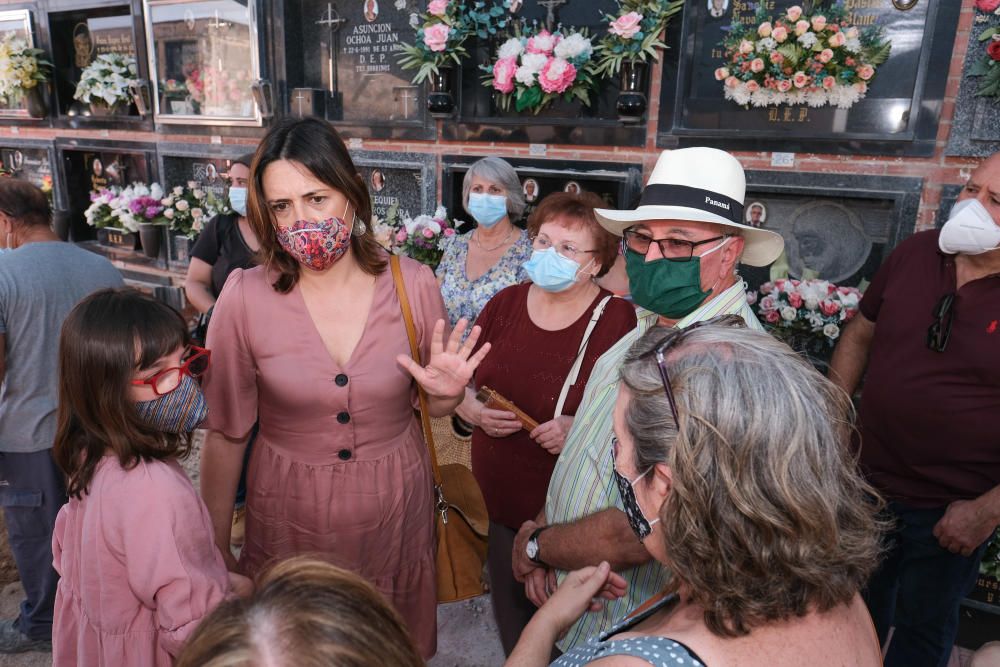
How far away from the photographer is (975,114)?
10.9ft

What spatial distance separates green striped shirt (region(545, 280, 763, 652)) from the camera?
5.26ft

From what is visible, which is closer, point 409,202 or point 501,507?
point 501,507

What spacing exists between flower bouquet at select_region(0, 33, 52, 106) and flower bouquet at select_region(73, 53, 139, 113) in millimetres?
725

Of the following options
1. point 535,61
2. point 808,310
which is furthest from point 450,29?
point 808,310

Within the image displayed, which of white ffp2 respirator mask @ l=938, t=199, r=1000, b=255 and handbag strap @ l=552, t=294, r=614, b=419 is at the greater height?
white ffp2 respirator mask @ l=938, t=199, r=1000, b=255

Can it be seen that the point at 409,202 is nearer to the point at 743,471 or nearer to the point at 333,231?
the point at 333,231

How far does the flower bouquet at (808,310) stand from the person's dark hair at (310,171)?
2.54 meters

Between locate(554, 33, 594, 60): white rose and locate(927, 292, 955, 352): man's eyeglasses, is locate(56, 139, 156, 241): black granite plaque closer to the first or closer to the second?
locate(554, 33, 594, 60): white rose

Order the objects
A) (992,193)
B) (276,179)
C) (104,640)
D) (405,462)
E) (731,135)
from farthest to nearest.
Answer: (731,135), (992,193), (405,462), (276,179), (104,640)

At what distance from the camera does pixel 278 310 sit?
1807 millimetres

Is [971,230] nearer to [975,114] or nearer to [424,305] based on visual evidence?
[975,114]

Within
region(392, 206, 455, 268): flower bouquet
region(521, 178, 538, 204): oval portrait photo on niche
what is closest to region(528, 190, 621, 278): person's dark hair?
region(392, 206, 455, 268): flower bouquet

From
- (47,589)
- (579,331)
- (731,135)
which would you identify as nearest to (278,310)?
(579,331)

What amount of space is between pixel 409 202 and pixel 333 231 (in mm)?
4057
